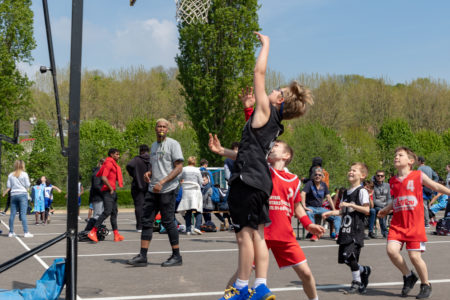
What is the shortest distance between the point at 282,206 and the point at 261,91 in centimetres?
116

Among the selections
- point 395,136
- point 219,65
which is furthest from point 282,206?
point 395,136

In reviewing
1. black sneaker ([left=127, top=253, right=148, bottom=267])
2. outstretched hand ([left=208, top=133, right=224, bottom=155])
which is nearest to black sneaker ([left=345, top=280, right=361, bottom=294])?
outstretched hand ([left=208, top=133, right=224, bottom=155])

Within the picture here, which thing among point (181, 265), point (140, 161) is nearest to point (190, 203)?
point (140, 161)

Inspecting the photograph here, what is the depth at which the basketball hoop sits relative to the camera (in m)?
14.4

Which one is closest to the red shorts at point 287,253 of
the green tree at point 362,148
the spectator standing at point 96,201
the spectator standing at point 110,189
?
the spectator standing at point 110,189

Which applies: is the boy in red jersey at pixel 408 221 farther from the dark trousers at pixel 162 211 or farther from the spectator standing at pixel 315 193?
the spectator standing at pixel 315 193

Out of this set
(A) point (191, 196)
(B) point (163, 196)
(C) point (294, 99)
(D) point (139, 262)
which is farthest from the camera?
(A) point (191, 196)

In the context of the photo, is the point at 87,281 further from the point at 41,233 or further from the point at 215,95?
the point at 215,95

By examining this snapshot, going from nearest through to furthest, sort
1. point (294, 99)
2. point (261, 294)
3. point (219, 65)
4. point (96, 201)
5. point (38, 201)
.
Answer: point (261, 294), point (294, 99), point (96, 201), point (38, 201), point (219, 65)

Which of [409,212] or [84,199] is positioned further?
[84,199]

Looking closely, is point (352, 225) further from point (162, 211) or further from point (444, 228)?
point (444, 228)

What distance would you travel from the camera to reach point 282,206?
15.3 feet

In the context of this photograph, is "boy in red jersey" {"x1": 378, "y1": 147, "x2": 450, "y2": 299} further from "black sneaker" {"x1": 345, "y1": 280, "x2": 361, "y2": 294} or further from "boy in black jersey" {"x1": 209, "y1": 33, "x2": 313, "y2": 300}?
"boy in black jersey" {"x1": 209, "y1": 33, "x2": 313, "y2": 300}

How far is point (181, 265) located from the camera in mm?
7684
